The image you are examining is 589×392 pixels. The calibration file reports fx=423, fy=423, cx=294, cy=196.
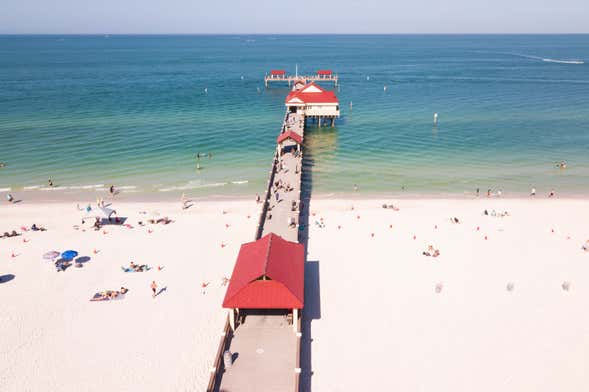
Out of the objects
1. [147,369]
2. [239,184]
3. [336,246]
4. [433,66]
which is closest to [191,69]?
[433,66]

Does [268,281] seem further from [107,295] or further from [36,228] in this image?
[36,228]

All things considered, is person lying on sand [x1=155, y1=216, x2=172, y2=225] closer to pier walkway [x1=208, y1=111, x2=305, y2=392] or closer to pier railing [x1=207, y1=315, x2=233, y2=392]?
pier walkway [x1=208, y1=111, x2=305, y2=392]

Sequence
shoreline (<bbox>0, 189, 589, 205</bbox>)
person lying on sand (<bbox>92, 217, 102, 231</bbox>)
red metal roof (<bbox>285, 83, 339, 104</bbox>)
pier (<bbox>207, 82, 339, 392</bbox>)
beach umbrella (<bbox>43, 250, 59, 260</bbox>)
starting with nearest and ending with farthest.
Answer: pier (<bbox>207, 82, 339, 392</bbox>) < beach umbrella (<bbox>43, 250, 59, 260</bbox>) < person lying on sand (<bbox>92, 217, 102, 231</bbox>) < shoreline (<bbox>0, 189, 589, 205</bbox>) < red metal roof (<bbox>285, 83, 339, 104</bbox>)

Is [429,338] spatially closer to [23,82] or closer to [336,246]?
[336,246]

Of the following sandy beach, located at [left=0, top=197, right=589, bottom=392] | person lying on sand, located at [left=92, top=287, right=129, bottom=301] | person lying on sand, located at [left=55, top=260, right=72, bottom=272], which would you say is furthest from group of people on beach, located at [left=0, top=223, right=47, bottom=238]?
person lying on sand, located at [left=92, top=287, right=129, bottom=301]

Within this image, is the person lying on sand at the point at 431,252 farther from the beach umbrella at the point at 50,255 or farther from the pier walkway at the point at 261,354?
the beach umbrella at the point at 50,255

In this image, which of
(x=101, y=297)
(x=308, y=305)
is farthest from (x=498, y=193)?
(x=101, y=297)

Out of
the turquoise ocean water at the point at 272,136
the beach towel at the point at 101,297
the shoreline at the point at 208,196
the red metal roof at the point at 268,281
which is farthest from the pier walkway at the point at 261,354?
the turquoise ocean water at the point at 272,136

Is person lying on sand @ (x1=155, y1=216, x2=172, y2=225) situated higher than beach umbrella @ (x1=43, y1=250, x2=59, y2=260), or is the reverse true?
person lying on sand @ (x1=155, y1=216, x2=172, y2=225)
